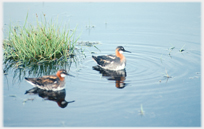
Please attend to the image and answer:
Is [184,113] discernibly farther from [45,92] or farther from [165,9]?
A: [165,9]

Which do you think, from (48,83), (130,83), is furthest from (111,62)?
(48,83)

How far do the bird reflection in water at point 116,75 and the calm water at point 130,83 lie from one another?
0.12 ft

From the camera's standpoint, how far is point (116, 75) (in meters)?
11.1

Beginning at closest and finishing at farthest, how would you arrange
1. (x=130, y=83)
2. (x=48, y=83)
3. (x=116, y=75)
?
1. (x=48, y=83)
2. (x=130, y=83)
3. (x=116, y=75)

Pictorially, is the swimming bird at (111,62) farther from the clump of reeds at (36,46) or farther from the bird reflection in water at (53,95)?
the bird reflection in water at (53,95)

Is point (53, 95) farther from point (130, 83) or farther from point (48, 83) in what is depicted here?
point (130, 83)

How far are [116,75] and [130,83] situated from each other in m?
1.24

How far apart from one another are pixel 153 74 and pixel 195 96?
2083 mm

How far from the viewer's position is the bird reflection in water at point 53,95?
28.2 ft

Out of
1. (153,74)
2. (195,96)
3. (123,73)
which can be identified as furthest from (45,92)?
(195,96)

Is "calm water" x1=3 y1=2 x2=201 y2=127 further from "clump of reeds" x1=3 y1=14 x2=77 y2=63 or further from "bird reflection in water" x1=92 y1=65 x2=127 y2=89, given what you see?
"clump of reeds" x1=3 y1=14 x2=77 y2=63

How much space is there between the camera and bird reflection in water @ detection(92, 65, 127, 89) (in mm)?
9906

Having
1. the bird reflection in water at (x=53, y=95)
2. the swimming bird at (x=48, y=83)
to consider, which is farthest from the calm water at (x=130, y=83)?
the swimming bird at (x=48, y=83)

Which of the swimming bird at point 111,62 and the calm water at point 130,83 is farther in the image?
the swimming bird at point 111,62
